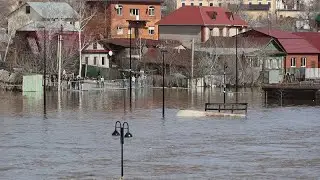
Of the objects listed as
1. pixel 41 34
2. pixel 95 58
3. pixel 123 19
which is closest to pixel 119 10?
pixel 123 19

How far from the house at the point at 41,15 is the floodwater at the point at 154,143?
23.6m

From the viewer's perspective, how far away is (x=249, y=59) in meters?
75.8

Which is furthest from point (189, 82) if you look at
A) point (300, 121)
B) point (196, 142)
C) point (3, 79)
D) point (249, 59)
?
point (196, 142)

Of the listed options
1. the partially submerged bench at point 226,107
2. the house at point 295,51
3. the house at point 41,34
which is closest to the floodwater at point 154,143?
the partially submerged bench at point 226,107

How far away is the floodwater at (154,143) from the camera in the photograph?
2956 cm

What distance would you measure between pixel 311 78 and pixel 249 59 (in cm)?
501

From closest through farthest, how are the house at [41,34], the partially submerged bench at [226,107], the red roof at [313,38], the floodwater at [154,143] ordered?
the floodwater at [154,143], the partially submerged bench at [226,107], the house at [41,34], the red roof at [313,38]

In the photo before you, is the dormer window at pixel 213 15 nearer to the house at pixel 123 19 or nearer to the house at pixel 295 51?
the house at pixel 123 19

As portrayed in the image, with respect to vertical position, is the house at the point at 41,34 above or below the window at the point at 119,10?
below

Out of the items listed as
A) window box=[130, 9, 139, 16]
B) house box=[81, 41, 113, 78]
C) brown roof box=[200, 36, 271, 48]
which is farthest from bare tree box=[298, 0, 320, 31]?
house box=[81, 41, 113, 78]

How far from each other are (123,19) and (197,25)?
6983 millimetres

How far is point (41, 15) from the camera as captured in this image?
80.9 m

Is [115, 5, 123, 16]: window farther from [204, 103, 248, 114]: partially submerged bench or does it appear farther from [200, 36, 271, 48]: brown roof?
[204, 103, 248, 114]: partially submerged bench

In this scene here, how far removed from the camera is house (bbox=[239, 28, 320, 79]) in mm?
79438
